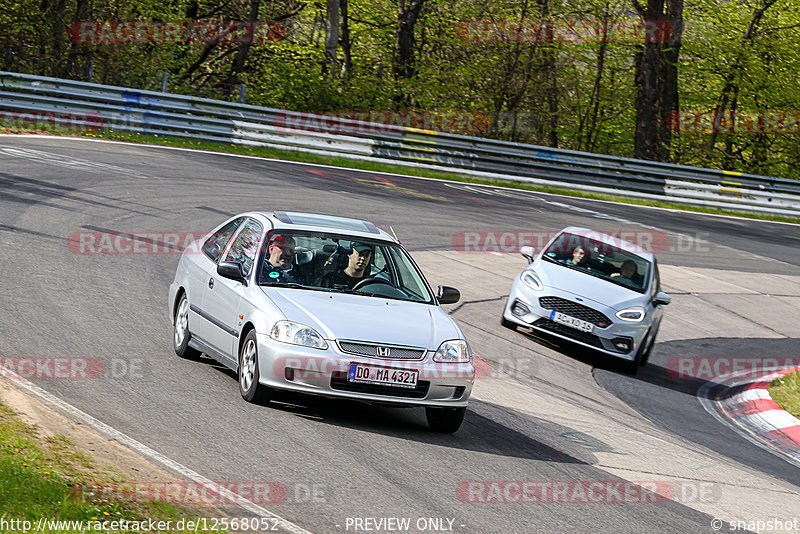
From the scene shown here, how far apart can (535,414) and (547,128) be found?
2702cm

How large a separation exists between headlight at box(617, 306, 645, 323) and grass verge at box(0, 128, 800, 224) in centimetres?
1489

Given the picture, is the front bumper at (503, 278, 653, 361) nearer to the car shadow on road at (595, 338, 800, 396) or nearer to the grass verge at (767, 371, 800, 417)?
the car shadow on road at (595, 338, 800, 396)

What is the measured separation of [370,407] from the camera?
8.59 metres

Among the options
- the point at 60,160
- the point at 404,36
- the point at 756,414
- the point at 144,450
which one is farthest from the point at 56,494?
the point at 404,36

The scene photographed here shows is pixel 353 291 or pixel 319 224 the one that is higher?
pixel 319 224

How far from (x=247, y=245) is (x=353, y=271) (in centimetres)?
103

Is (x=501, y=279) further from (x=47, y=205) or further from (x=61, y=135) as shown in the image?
(x=61, y=135)

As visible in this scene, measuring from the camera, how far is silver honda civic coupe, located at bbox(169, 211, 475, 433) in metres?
7.50

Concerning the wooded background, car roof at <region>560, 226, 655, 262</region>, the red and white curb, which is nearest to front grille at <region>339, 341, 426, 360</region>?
the red and white curb

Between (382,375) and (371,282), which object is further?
(371,282)

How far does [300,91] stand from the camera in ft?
103

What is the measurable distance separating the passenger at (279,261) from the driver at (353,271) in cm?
30

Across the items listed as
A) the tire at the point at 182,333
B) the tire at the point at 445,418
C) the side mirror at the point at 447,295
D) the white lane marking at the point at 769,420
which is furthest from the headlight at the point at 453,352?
the white lane marking at the point at 769,420

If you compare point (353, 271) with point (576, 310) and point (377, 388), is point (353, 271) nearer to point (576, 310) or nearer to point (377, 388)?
point (377, 388)
